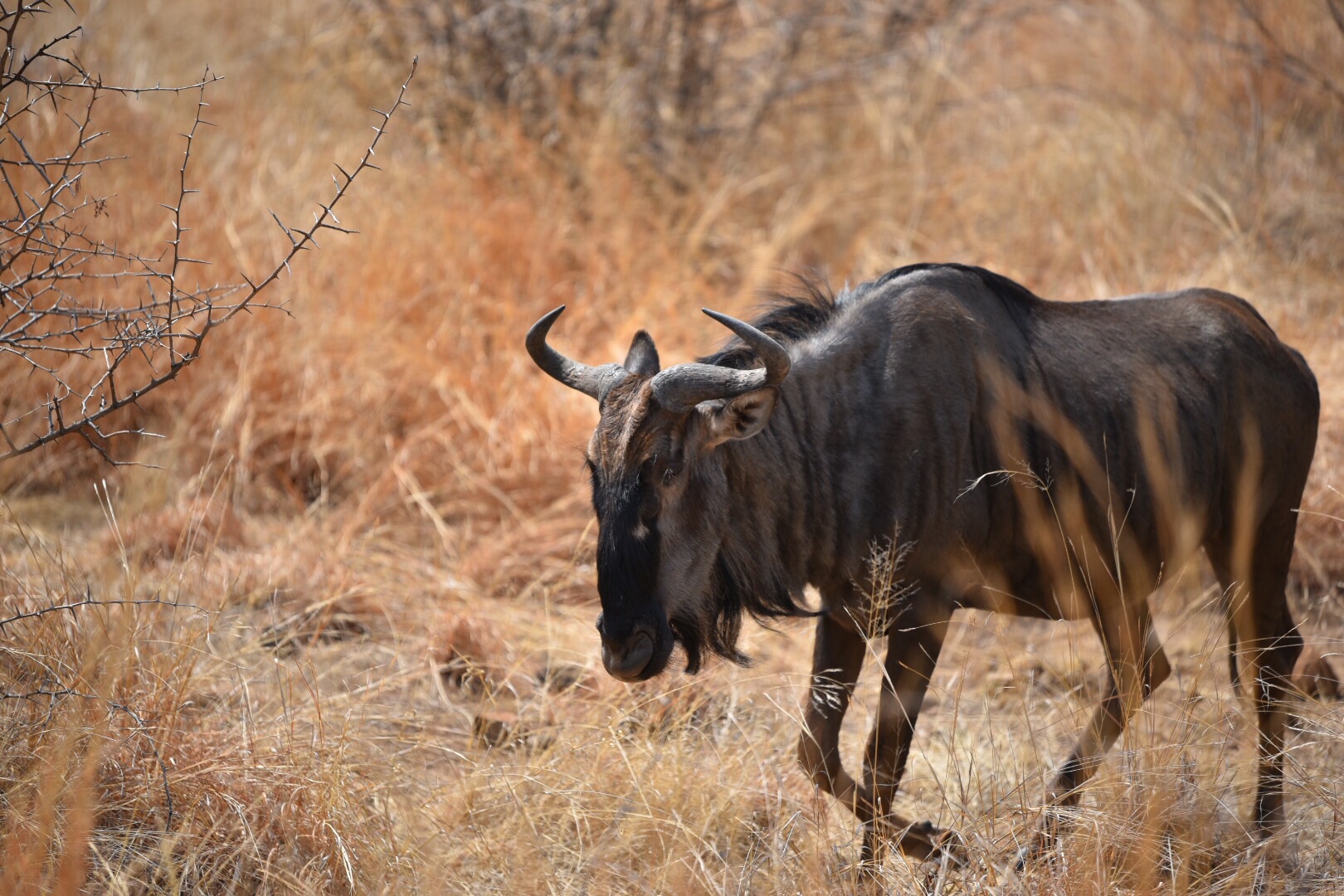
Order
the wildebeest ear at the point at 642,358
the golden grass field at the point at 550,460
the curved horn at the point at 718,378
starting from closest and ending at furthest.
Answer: the golden grass field at the point at 550,460 < the curved horn at the point at 718,378 < the wildebeest ear at the point at 642,358

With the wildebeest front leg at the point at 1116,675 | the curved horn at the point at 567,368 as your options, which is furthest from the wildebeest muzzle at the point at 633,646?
the wildebeest front leg at the point at 1116,675

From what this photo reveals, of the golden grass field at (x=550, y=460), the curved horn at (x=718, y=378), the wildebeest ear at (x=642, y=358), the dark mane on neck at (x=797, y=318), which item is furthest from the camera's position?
the dark mane on neck at (x=797, y=318)

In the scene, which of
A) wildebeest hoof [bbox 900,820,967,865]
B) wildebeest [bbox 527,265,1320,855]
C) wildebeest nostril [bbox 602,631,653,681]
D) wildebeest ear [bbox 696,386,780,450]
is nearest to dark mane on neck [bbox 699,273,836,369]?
Result: wildebeest [bbox 527,265,1320,855]

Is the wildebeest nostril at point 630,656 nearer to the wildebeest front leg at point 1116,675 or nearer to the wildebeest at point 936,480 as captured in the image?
the wildebeest at point 936,480

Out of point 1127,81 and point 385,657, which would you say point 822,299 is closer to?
point 385,657

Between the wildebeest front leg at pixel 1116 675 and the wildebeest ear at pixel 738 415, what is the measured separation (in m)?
1.14

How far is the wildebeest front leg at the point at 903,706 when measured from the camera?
10.7ft

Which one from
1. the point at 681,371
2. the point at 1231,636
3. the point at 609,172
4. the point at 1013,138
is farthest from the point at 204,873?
the point at 1013,138

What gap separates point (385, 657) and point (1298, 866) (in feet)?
9.59

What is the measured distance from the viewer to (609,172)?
6812 mm

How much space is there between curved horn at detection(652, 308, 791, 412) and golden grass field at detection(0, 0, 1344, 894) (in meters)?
0.76

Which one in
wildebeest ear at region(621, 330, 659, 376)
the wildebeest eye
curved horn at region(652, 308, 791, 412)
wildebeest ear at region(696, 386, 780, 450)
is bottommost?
the wildebeest eye

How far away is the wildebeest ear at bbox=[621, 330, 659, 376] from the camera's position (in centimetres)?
315

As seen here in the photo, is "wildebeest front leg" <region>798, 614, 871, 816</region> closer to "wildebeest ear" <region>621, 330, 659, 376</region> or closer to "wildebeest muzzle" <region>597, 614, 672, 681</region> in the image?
"wildebeest muzzle" <region>597, 614, 672, 681</region>
